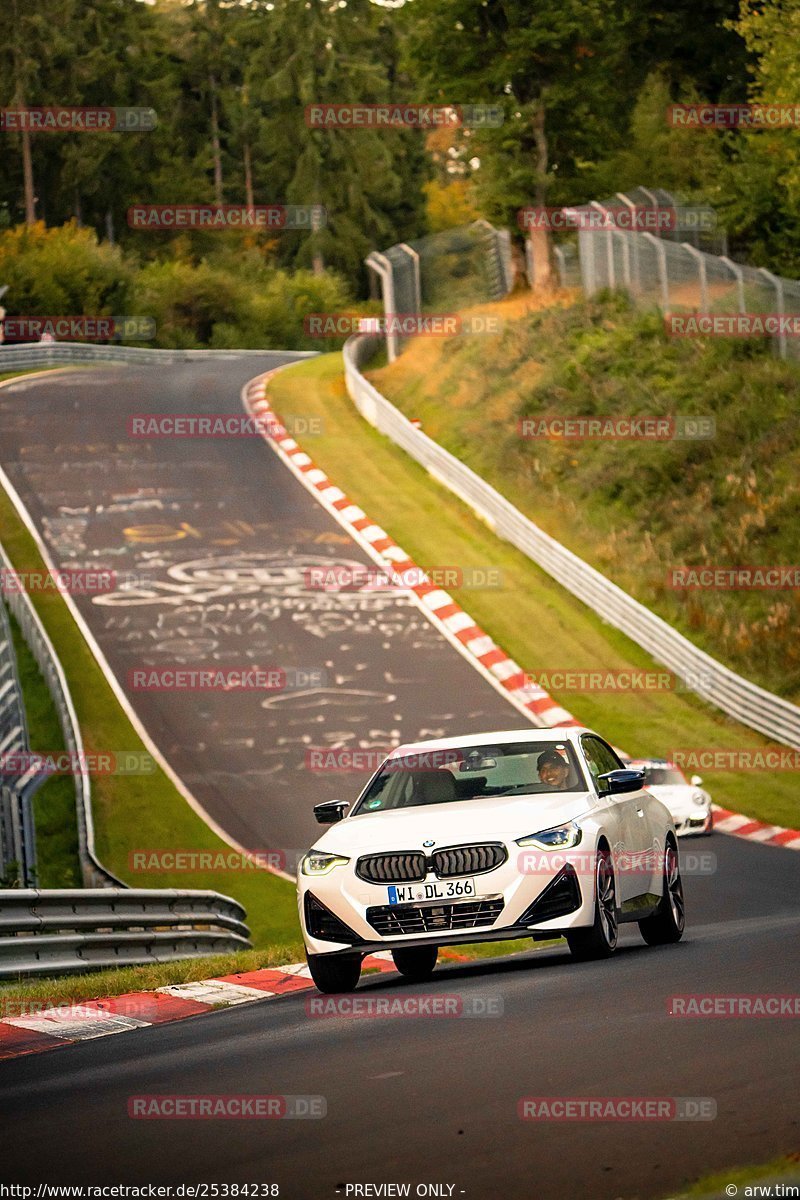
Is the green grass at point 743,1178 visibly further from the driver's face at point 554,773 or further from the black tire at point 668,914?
the black tire at point 668,914

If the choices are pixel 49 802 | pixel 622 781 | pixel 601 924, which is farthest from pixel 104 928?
pixel 49 802

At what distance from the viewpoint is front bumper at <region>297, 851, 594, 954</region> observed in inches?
417

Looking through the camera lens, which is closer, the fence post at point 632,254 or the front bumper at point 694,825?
the front bumper at point 694,825

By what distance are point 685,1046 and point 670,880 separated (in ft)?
16.4

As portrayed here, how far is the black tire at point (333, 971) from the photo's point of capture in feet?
36.3

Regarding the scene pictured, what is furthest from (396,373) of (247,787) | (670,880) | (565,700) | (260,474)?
(670,880)

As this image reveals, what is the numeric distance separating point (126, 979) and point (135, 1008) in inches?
42.4

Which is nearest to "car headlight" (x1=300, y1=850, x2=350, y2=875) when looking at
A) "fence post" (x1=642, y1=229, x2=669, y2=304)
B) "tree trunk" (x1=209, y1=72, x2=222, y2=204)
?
"fence post" (x1=642, y1=229, x2=669, y2=304)

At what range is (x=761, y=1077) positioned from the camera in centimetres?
675

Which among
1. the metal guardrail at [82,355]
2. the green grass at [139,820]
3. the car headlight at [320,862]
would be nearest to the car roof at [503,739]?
the car headlight at [320,862]

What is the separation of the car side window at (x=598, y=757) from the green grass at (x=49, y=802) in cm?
1037

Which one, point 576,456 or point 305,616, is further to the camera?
point 576,456

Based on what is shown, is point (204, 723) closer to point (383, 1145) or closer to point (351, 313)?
point (383, 1145)

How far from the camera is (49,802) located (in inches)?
958
